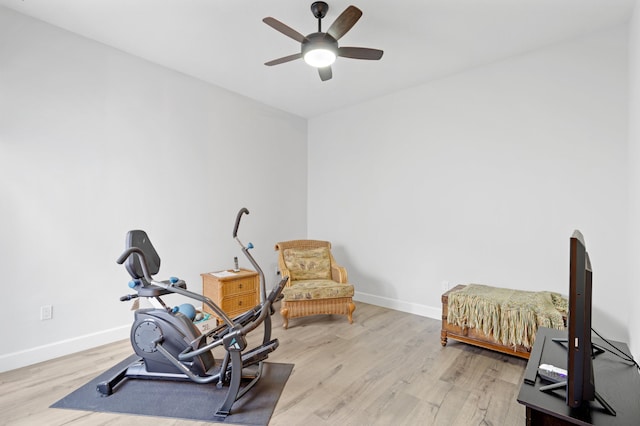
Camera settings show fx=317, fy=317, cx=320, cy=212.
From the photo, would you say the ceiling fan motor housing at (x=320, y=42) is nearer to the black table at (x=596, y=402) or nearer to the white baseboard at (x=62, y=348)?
the black table at (x=596, y=402)

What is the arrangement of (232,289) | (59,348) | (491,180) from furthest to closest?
1. (232,289)
2. (491,180)
3. (59,348)

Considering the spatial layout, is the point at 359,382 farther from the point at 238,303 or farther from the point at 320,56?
the point at 320,56

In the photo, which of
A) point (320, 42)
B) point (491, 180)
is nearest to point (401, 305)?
point (491, 180)

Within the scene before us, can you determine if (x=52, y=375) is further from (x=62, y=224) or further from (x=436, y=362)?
(x=436, y=362)

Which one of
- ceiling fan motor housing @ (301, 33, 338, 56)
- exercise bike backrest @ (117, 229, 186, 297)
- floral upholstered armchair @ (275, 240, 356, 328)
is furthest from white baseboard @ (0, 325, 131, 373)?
ceiling fan motor housing @ (301, 33, 338, 56)

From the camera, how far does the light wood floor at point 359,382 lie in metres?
1.97

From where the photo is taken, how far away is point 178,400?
2137 millimetres

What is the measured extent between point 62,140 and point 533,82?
14.8ft

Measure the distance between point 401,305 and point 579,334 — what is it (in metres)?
2.98

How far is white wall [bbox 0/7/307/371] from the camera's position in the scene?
262 cm

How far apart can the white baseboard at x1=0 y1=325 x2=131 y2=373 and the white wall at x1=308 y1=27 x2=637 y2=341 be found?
2950 mm

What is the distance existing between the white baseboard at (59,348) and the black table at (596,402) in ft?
11.2

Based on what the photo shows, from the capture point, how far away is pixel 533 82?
3.16 metres

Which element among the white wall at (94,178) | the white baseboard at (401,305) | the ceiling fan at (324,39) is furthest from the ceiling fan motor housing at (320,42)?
the white baseboard at (401,305)
